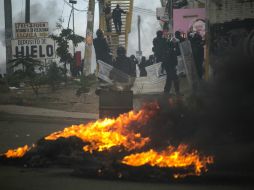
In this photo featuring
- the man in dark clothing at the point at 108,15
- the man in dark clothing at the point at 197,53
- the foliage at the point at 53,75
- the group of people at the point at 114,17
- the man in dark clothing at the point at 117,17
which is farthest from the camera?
the man in dark clothing at the point at 108,15

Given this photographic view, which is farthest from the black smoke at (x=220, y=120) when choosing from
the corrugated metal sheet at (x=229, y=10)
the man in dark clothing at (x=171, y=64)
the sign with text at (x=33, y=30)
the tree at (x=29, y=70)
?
the tree at (x=29, y=70)

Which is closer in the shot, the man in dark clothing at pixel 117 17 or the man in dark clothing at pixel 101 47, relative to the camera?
the man in dark clothing at pixel 101 47

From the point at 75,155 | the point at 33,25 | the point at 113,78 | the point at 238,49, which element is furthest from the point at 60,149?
the point at 33,25

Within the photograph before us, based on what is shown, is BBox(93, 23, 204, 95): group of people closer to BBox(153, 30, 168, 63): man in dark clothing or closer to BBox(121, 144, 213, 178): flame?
BBox(153, 30, 168, 63): man in dark clothing

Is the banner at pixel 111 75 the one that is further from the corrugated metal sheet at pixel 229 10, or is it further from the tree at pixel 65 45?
the tree at pixel 65 45

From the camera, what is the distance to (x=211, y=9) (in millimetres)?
20781

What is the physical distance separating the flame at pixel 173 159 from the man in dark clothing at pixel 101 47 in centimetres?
989

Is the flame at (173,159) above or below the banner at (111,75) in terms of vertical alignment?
below

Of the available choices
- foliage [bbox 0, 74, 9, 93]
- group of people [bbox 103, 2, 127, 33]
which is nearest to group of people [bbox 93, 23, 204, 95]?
foliage [bbox 0, 74, 9, 93]

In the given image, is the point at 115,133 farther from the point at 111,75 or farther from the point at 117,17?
the point at 117,17

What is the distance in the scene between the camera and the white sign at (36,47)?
20.0 m

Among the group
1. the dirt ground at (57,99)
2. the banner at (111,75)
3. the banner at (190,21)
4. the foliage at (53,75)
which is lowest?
the dirt ground at (57,99)

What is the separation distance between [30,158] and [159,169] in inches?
97.2

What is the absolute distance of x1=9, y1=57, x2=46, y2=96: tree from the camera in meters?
21.2
